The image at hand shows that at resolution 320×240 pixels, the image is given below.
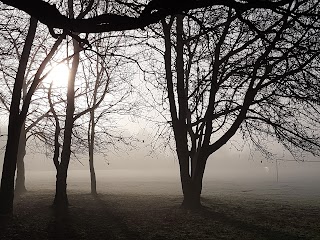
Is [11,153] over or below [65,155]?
below

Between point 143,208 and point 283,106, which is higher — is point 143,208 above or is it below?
below

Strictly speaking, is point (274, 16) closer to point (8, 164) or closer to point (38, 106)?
point (8, 164)

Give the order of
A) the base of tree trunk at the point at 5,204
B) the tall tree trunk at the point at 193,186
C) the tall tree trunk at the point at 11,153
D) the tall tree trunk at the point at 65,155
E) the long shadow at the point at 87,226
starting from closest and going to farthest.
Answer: the long shadow at the point at 87,226 → the base of tree trunk at the point at 5,204 → the tall tree trunk at the point at 11,153 → the tall tree trunk at the point at 193,186 → the tall tree trunk at the point at 65,155

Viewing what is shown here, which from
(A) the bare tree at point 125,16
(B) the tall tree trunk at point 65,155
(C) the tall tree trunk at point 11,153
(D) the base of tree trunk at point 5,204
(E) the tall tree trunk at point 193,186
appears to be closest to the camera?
(A) the bare tree at point 125,16

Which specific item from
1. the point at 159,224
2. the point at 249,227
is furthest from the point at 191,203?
the point at 249,227

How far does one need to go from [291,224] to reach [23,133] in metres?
18.3

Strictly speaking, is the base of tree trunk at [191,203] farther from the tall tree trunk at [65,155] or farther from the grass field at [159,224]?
the tall tree trunk at [65,155]

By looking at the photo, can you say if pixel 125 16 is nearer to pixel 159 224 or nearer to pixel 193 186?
pixel 159 224

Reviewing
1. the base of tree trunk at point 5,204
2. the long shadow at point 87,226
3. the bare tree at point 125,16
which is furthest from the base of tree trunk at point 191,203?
the bare tree at point 125,16

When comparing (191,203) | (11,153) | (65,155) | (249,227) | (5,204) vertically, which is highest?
(65,155)

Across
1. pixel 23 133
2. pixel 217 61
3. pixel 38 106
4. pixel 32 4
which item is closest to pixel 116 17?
pixel 32 4

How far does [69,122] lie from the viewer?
512 inches

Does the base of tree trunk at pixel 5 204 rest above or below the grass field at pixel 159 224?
above

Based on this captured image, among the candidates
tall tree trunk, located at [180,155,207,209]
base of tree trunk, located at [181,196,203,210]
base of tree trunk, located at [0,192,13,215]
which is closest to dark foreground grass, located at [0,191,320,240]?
base of tree trunk, located at [0,192,13,215]
